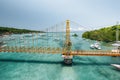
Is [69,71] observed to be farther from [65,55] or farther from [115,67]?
[115,67]

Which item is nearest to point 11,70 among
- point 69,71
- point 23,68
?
point 23,68

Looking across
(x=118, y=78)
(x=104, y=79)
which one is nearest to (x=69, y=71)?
(x=104, y=79)

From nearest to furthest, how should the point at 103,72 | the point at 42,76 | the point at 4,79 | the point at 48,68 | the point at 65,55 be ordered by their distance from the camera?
the point at 4,79
the point at 42,76
the point at 103,72
the point at 48,68
the point at 65,55

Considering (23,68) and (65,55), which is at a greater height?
(65,55)

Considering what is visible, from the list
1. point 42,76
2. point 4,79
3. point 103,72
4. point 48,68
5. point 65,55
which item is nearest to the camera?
point 4,79

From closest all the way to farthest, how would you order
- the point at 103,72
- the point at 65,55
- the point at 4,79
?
the point at 4,79, the point at 103,72, the point at 65,55

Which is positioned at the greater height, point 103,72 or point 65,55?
point 65,55

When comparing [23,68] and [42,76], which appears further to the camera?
[23,68]

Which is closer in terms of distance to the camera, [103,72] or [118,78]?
[118,78]

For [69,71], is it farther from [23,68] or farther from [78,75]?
[23,68]
